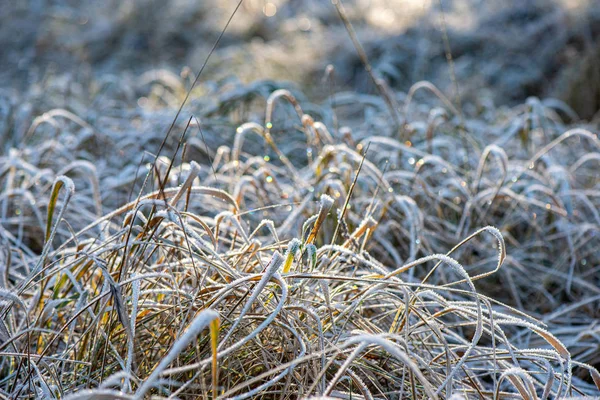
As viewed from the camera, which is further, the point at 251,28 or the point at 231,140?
the point at 251,28

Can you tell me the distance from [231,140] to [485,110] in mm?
1545

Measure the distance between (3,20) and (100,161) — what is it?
6.49 meters

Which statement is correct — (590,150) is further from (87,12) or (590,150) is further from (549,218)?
(87,12)

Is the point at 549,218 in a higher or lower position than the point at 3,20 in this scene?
lower

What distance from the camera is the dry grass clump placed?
0.95 meters

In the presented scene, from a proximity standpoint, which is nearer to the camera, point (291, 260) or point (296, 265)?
point (291, 260)

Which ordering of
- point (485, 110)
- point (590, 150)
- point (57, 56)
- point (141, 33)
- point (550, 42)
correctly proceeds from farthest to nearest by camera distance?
point (141, 33) < point (57, 56) < point (550, 42) < point (485, 110) < point (590, 150)

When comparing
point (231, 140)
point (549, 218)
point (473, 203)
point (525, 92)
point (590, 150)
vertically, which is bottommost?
point (525, 92)

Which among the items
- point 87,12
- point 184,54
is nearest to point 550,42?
point 184,54

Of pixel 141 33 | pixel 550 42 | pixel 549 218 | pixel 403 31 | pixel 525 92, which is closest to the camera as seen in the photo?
pixel 549 218

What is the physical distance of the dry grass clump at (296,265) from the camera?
0.95m

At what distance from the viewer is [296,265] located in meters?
1.09

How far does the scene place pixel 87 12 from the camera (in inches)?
324

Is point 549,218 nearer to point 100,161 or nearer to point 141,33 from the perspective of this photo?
point 100,161
